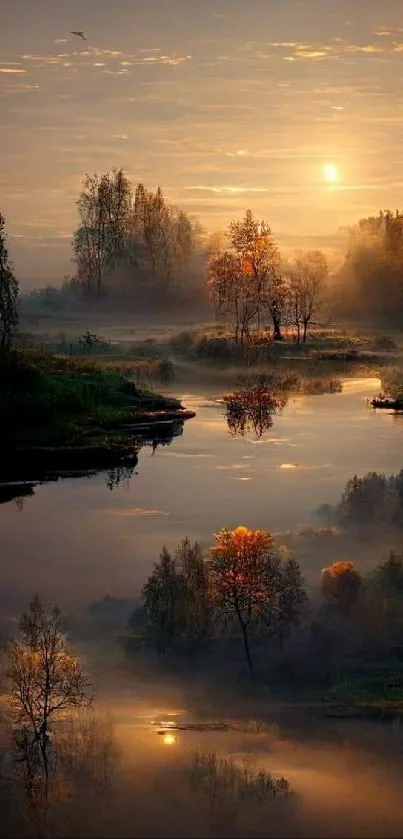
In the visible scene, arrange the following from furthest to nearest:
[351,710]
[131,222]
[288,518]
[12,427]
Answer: [131,222], [12,427], [288,518], [351,710]

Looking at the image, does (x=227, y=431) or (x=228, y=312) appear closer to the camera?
(x=227, y=431)

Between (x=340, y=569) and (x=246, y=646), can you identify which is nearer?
(x=246, y=646)

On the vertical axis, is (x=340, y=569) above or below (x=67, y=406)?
below

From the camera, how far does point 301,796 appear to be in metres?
21.8

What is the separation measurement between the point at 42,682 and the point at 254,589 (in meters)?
7.62

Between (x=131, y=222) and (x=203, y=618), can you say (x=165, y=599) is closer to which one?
(x=203, y=618)

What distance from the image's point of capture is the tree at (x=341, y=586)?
3094cm

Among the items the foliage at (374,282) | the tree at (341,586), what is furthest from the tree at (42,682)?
the foliage at (374,282)

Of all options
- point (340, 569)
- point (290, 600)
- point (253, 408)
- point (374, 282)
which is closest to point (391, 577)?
point (340, 569)

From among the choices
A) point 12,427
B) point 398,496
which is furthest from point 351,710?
point 12,427

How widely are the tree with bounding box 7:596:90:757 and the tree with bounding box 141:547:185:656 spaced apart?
255 centimetres

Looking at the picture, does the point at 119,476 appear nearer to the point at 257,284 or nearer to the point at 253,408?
the point at 253,408

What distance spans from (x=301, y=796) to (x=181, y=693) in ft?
17.3

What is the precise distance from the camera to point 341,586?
1270 inches
